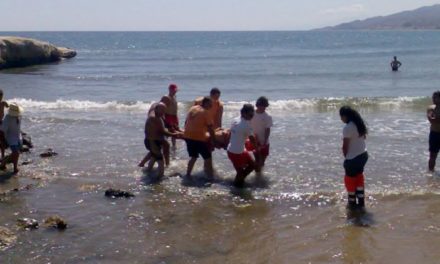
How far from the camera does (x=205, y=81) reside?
3416cm

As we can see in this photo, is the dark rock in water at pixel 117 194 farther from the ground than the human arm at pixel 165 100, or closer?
closer

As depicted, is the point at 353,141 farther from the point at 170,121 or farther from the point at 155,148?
the point at 170,121

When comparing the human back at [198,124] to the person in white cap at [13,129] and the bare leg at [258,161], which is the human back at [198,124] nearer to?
the bare leg at [258,161]

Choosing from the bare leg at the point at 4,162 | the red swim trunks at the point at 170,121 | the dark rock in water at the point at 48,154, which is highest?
the red swim trunks at the point at 170,121

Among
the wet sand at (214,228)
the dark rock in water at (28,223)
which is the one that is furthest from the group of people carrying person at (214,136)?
the dark rock in water at (28,223)

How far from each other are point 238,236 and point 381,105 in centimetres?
1505

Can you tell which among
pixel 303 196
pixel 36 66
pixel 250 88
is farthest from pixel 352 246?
pixel 36 66

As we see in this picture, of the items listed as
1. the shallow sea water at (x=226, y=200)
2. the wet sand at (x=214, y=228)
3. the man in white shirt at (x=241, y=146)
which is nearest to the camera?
the wet sand at (x=214, y=228)

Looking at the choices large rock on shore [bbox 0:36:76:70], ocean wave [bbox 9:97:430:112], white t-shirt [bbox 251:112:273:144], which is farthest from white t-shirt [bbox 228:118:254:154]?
large rock on shore [bbox 0:36:76:70]

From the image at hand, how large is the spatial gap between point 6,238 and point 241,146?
13.3 ft

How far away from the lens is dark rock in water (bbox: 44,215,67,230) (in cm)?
780

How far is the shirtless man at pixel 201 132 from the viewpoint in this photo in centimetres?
1045

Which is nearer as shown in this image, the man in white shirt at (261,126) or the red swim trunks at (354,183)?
the red swim trunks at (354,183)

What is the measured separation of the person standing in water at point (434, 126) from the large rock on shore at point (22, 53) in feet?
112
